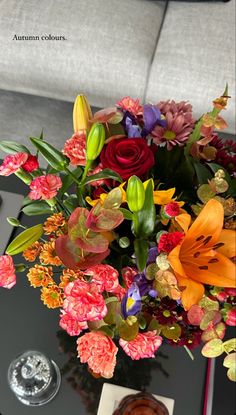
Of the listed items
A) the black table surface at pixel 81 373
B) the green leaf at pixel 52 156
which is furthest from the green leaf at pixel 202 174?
the black table surface at pixel 81 373

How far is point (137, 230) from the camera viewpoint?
2.30ft

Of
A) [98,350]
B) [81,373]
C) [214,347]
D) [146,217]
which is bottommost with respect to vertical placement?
[81,373]

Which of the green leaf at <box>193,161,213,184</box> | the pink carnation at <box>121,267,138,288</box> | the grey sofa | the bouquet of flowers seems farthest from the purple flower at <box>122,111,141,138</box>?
the grey sofa

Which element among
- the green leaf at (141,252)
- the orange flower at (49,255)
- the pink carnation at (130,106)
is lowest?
the orange flower at (49,255)

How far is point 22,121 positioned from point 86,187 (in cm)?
114

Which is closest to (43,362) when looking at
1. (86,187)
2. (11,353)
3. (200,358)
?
(11,353)

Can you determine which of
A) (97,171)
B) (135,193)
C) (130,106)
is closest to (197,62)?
(130,106)

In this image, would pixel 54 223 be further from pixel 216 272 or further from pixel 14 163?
pixel 216 272

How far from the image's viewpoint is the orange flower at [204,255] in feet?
1.90

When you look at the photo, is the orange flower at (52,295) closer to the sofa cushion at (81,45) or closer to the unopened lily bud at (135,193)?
the unopened lily bud at (135,193)

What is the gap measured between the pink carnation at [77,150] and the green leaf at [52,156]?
18mm

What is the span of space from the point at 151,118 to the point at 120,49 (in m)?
0.84

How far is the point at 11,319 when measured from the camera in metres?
1.11

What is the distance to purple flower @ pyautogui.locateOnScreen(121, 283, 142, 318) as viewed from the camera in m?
0.64
